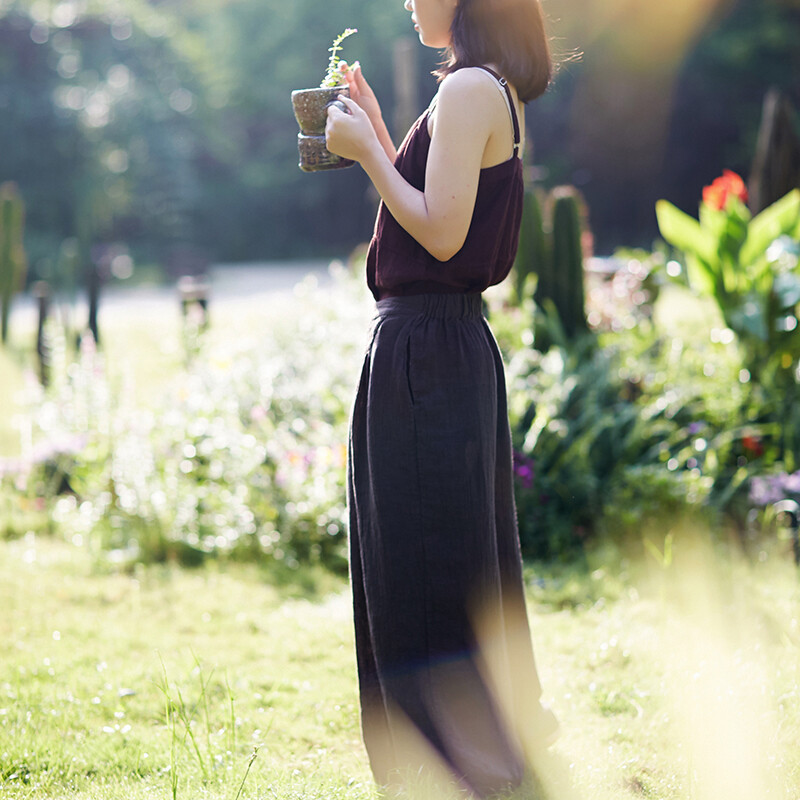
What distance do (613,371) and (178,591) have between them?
2.51m

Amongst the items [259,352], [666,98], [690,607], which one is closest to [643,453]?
[690,607]

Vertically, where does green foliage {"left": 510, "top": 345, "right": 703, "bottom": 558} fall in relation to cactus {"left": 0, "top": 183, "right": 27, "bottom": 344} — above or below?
below

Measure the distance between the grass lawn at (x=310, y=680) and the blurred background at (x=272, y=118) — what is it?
1791 cm

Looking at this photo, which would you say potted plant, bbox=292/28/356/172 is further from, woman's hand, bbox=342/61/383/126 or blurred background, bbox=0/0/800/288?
blurred background, bbox=0/0/800/288

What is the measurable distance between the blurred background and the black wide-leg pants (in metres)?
19.6

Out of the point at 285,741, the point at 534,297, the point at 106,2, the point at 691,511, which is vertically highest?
the point at 106,2

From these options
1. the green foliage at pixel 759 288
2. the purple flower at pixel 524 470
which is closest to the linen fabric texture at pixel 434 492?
the purple flower at pixel 524 470

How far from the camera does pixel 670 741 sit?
105 inches

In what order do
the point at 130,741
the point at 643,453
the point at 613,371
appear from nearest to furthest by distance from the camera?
the point at 130,741 → the point at 643,453 → the point at 613,371

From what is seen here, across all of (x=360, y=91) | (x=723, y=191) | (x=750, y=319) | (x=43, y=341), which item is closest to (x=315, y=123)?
(x=360, y=91)

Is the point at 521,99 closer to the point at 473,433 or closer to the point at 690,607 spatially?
the point at 473,433

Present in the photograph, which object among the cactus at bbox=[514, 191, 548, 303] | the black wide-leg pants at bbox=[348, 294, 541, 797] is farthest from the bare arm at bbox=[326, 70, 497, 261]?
the cactus at bbox=[514, 191, 548, 303]

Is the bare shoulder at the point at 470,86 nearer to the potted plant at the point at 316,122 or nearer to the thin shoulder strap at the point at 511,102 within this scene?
the thin shoulder strap at the point at 511,102

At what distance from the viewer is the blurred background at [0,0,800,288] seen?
79.7 feet
